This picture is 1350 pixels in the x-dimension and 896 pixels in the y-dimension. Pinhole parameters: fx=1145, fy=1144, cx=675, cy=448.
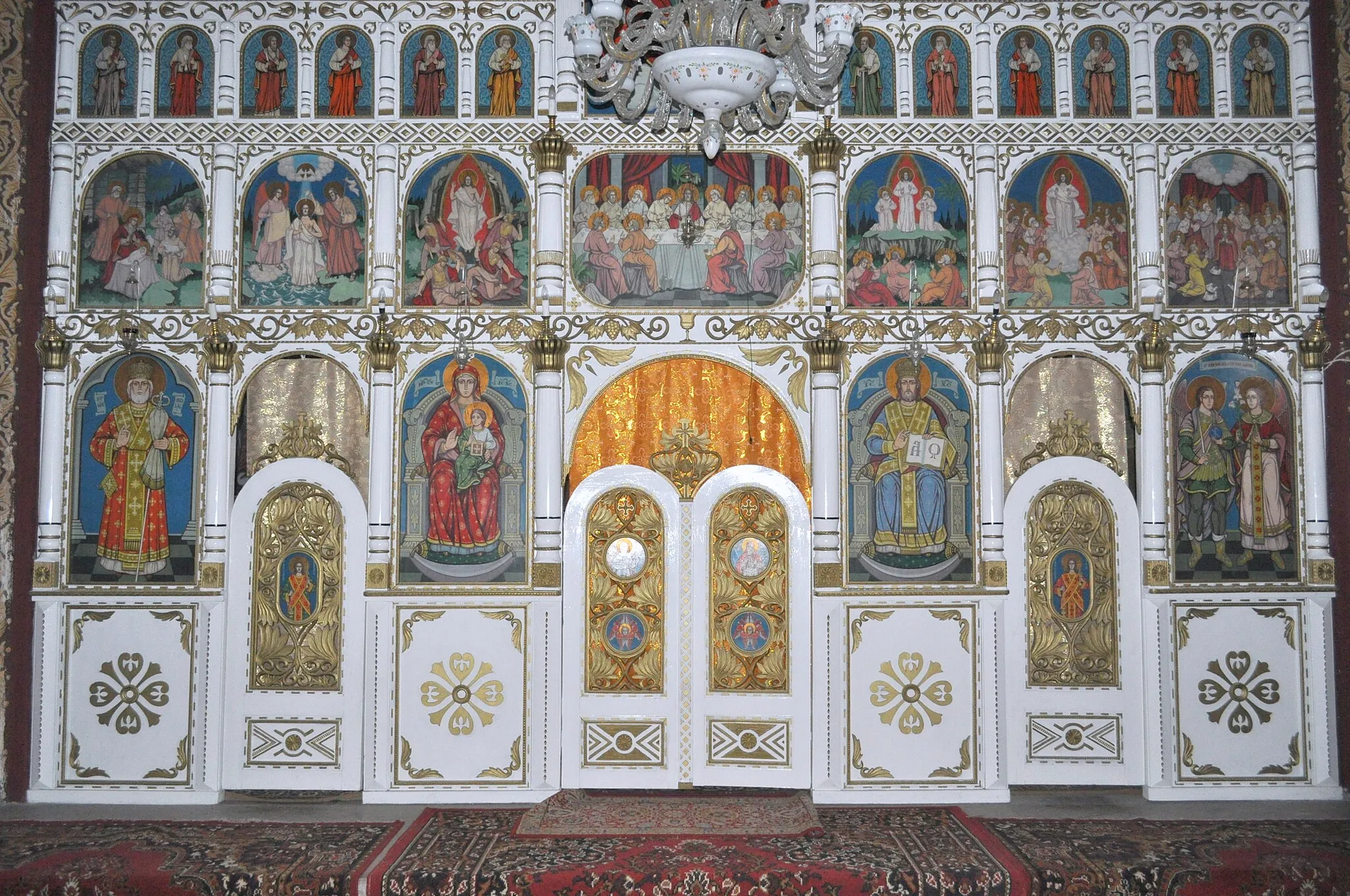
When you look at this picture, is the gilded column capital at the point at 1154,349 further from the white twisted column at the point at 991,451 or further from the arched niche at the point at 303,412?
the arched niche at the point at 303,412

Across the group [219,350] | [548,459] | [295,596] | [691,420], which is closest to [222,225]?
[219,350]

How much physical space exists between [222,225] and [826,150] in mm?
4745

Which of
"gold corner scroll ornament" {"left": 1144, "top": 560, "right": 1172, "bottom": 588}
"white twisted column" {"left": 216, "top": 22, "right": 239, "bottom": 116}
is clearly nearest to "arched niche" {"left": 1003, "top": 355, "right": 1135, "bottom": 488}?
"gold corner scroll ornament" {"left": 1144, "top": 560, "right": 1172, "bottom": 588}

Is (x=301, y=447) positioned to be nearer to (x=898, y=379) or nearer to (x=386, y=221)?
(x=386, y=221)

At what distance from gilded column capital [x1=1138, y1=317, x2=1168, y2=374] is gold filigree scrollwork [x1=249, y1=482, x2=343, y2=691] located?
20.8 ft

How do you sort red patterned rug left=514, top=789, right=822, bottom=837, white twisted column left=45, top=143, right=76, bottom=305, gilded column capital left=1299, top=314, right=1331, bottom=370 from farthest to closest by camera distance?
white twisted column left=45, top=143, right=76, bottom=305, gilded column capital left=1299, top=314, right=1331, bottom=370, red patterned rug left=514, top=789, right=822, bottom=837

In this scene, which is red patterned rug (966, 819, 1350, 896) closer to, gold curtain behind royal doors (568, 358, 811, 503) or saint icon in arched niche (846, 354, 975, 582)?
saint icon in arched niche (846, 354, 975, 582)

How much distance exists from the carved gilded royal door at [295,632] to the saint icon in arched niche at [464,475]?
48 cm

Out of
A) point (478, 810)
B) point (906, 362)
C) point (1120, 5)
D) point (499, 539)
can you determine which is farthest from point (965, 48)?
point (478, 810)

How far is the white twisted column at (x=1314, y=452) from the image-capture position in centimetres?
873

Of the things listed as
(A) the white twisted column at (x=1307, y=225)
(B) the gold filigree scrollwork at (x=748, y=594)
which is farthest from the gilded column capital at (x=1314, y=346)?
(B) the gold filigree scrollwork at (x=748, y=594)

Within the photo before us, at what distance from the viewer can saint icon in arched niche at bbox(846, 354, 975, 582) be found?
881 centimetres

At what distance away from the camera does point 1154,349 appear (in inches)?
346

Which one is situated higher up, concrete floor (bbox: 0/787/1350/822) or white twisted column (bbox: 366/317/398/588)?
white twisted column (bbox: 366/317/398/588)
